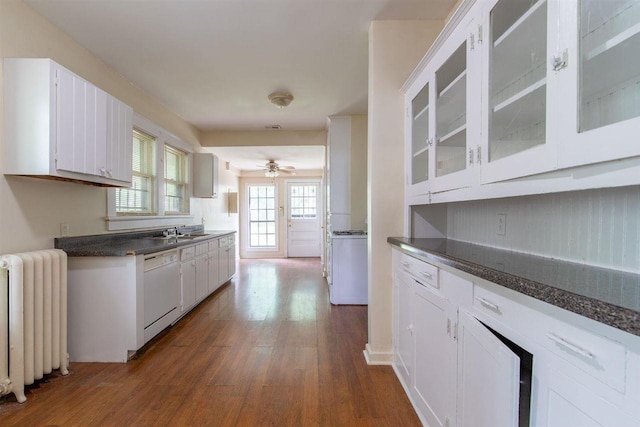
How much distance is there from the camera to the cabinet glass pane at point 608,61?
81 centimetres

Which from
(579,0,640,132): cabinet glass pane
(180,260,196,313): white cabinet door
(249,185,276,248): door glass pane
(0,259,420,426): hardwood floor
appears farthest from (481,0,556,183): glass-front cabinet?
(249,185,276,248): door glass pane

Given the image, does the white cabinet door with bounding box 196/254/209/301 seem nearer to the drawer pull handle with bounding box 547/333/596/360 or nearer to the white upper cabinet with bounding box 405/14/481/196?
the white upper cabinet with bounding box 405/14/481/196

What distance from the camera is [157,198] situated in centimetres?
372

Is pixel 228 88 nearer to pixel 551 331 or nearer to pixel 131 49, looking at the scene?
pixel 131 49

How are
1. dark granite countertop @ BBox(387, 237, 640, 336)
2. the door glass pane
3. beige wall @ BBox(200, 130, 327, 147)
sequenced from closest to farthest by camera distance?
dark granite countertop @ BBox(387, 237, 640, 336) → beige wall @ BBox(200, 130, 327, 147) → the door glass pane

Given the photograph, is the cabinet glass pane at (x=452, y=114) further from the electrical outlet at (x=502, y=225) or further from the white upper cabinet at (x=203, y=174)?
the white upper cabinet at (x=203, y=174)

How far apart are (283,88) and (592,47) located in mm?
2889

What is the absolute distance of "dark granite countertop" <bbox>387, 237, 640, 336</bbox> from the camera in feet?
1.99

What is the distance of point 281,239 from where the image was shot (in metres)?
7.96

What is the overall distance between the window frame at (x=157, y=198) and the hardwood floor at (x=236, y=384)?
124cm

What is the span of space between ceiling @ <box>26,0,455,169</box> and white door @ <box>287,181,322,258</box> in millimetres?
4244

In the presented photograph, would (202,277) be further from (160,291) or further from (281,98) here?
(281,98)

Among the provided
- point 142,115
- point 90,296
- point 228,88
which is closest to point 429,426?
point 90,296

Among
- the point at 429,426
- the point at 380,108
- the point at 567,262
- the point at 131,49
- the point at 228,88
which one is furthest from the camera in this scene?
the point at 228,88
